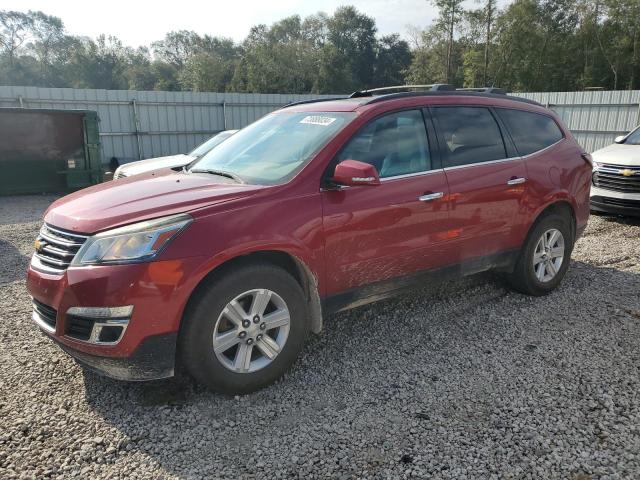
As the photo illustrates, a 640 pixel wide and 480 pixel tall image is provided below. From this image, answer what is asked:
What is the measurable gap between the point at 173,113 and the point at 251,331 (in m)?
15.7

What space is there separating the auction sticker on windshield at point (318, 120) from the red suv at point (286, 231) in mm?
24

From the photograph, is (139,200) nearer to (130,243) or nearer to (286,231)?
(130,243)

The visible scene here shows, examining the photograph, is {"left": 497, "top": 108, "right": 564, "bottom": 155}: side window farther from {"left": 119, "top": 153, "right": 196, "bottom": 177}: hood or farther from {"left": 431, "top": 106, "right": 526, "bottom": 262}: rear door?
{"left": 119, "top": 153, "right": 196, "bottom": 177}: hood

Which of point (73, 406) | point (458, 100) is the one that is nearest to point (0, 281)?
point (73, 406)

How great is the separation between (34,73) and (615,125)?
79605 millimetres

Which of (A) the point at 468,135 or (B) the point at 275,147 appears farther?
(A) the point at 468,135

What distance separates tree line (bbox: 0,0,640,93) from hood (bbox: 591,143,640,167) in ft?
108

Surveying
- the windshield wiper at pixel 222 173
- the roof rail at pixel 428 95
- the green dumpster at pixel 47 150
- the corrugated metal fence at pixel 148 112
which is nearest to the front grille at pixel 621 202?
the roof rail at pixel 428 95

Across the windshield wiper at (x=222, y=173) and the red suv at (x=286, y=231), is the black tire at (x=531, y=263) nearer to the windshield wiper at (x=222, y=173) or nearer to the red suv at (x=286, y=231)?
the red suv at (x=286, y=231)

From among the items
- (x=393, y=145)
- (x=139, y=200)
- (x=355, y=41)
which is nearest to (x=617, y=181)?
(x=393, y=145)

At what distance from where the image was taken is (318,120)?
146 inches

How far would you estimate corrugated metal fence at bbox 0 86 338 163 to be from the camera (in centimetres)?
1498

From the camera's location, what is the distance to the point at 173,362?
2.83 m

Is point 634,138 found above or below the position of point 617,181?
above
